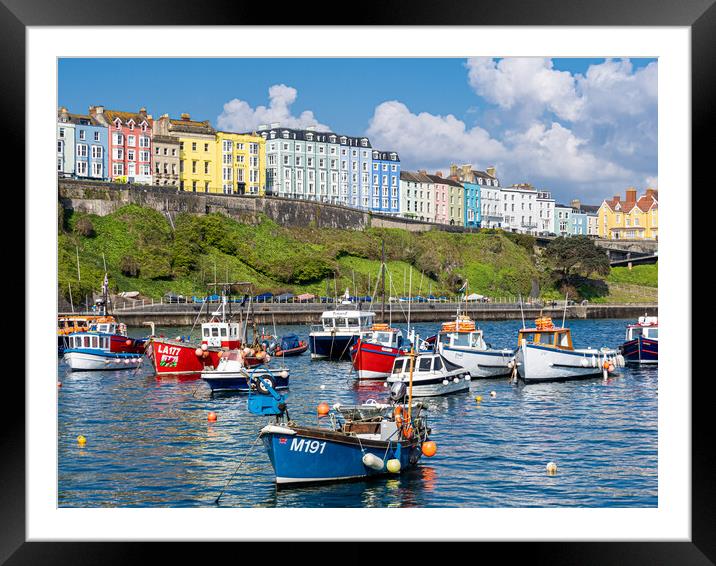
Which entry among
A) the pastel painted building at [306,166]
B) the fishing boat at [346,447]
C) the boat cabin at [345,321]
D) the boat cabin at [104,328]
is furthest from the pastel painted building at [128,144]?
the fishing boat at [346,447]

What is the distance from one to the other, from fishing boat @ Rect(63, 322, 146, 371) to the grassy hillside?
1280 cm

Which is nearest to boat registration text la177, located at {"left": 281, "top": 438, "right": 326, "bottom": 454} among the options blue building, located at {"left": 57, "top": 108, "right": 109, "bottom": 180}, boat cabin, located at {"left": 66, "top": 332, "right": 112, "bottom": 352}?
boat cabin, located at {"left": 66, "top": 332, "right": 112, "bottom": 352}

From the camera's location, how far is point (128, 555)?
27.3ft

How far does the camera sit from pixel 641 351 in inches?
1142

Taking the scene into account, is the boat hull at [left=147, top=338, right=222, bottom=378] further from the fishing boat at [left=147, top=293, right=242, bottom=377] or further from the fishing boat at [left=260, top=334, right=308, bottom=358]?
the fishing boat at [left=260, top=334, right=308, bottom=358]

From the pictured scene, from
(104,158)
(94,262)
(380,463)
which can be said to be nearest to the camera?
(380,463)

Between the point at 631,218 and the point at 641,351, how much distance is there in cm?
5019

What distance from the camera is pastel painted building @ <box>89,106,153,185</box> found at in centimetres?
5884
